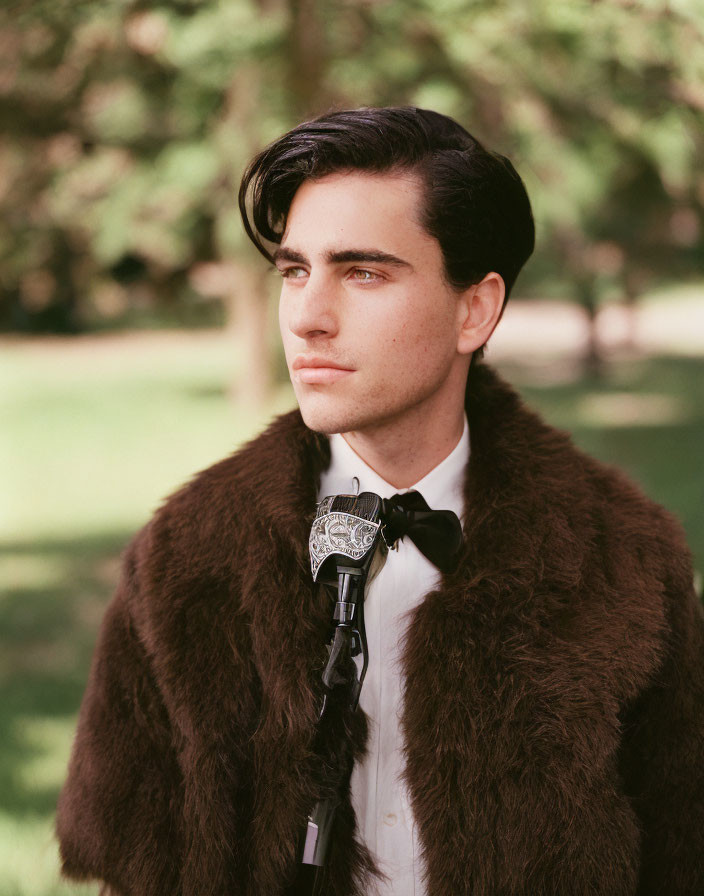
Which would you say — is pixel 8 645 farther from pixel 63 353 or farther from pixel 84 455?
pixel 63 353

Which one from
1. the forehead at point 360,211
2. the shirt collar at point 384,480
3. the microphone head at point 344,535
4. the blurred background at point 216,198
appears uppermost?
the blurred background at point 216,198

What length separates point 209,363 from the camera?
20.8 meters

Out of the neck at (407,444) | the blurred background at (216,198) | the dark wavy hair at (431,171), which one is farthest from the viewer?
the blurred background at (216,198)

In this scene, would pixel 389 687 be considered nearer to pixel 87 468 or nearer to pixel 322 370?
pixel 322 370

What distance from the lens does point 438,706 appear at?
199cm

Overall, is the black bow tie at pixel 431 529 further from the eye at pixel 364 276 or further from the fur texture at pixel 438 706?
the eye at pixel 364 276

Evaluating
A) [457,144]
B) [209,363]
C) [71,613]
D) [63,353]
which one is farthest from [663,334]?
[457,144]

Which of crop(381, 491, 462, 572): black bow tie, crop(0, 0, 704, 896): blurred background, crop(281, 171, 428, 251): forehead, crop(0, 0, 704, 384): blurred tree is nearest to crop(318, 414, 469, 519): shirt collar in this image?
crop(381, 491, 462, 572): black bow tie

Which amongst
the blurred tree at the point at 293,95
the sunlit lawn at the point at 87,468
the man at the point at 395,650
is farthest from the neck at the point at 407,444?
the blurred tree at the point at 293,95

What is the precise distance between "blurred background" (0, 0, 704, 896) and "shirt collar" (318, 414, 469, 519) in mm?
934

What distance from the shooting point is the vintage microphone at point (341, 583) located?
1911 mm

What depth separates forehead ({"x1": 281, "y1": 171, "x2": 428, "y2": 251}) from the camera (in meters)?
1.97

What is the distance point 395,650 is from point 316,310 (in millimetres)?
712

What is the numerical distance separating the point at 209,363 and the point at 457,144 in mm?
18951
